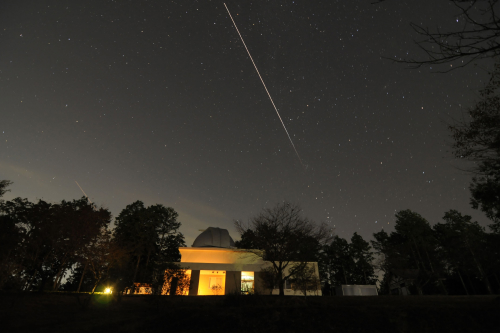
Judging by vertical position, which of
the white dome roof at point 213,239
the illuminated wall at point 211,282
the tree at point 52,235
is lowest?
the illuminated wall at point 211,282

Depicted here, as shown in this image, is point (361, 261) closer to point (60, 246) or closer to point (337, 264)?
point (337, 264)

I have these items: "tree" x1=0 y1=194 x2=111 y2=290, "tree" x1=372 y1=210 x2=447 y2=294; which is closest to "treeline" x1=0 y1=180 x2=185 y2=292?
"tree" x1=0 y1=194 x2=111 y2=290

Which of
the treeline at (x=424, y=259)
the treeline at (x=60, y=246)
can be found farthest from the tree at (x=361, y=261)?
the treeline at (x=60, y=246)

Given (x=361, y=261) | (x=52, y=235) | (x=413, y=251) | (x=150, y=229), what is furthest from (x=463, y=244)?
(x=52, y=235)

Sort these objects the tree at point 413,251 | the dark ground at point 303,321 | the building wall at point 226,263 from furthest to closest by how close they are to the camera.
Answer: the tree at point 413,251 < the building wall at point 226,263 < the dark ground at point 303,321

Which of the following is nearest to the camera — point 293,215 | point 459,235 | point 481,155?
point 481,155

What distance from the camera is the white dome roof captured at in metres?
33.1

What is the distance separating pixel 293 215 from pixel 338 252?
120ft

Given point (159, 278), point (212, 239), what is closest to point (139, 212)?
point (212, 239)

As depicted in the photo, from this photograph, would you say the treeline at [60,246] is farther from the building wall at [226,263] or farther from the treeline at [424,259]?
the treeline at [424,259]

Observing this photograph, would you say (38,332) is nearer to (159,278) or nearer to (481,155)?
(159,278)

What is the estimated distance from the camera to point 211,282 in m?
30.8

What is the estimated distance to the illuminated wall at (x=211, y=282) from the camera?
2856cm

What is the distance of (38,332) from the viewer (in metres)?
8.89
